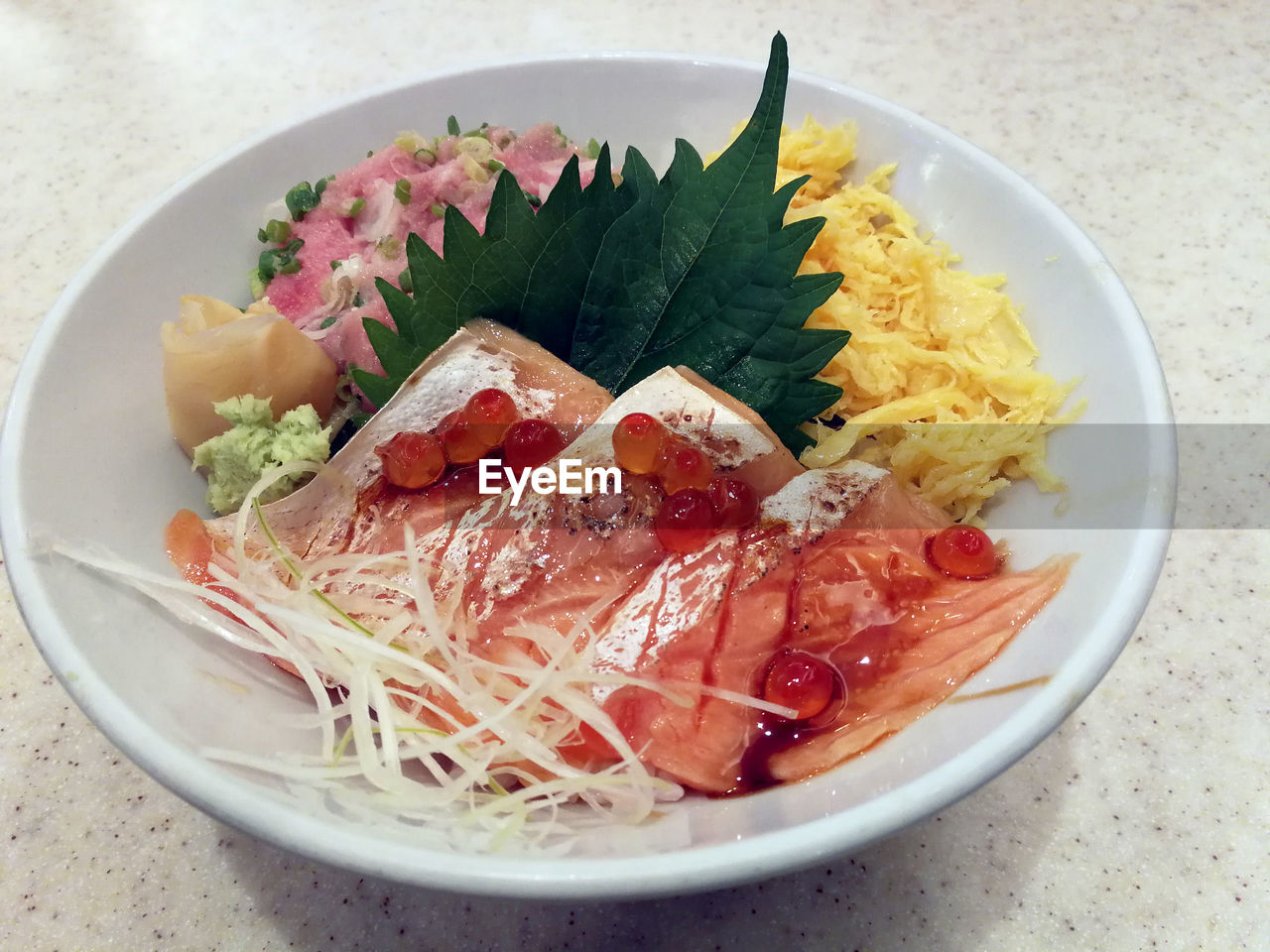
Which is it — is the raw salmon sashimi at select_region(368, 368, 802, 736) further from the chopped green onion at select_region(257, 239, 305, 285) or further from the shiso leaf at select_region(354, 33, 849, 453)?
the chopped green onion at select_region(257, 239, 305, 285)

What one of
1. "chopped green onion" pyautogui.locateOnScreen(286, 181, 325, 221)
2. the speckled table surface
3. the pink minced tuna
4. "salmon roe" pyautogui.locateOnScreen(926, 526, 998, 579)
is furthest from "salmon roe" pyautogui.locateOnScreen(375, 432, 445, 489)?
"salmon roe" pyautogui.locateOnScreen(926, 526, 998, 579)

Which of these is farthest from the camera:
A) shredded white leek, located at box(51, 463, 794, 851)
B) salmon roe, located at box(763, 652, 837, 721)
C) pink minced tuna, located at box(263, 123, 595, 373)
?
pink minced tuna, located at box(263, 123, 595, 373)

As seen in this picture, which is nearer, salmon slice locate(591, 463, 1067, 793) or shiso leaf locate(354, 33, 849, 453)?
salmon slice locate(591, 463, 1067, 793)

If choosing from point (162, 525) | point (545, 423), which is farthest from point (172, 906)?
point (545, 423)

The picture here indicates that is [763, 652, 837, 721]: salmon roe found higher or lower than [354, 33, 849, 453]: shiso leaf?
lower

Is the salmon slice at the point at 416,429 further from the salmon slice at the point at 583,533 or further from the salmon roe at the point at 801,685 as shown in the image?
the salmon roe at the point at 801,685

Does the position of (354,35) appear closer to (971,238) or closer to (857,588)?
(971,238)

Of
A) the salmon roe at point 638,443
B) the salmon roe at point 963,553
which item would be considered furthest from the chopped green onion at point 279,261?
the salmon roe at point 963,553
